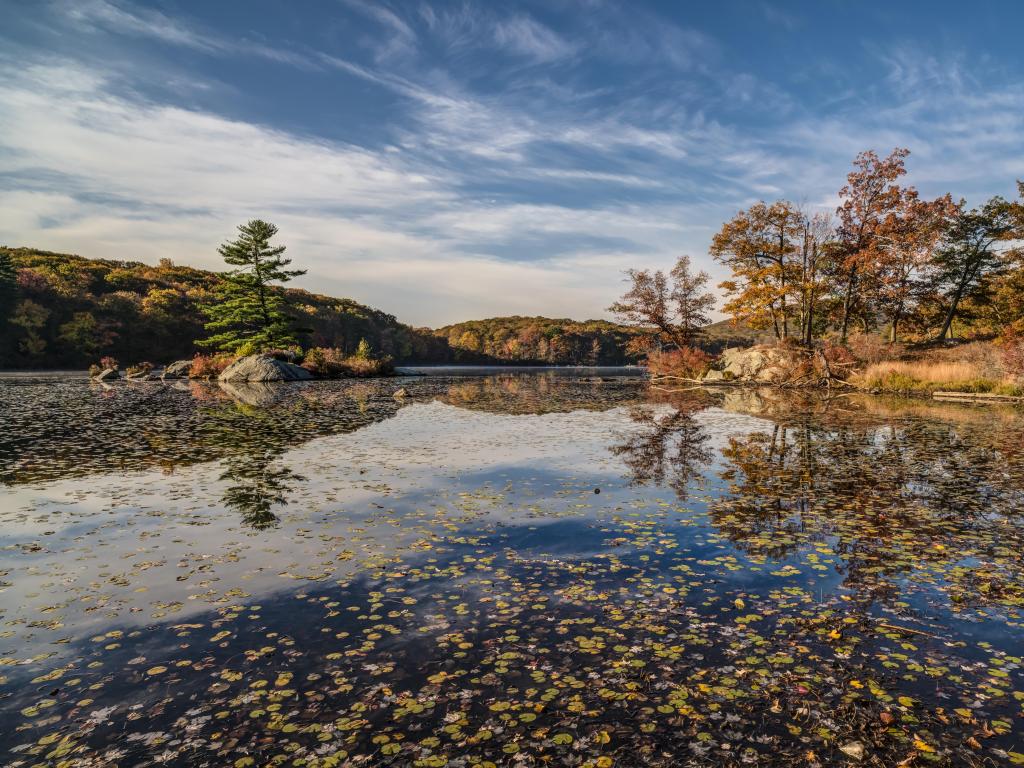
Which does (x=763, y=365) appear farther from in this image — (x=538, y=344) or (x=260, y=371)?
(x=538, y=344)

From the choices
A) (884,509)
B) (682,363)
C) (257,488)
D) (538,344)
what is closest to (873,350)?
(682,363)

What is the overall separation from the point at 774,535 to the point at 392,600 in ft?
19.6

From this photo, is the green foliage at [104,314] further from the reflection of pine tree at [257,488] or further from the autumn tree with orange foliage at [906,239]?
the autumn tree with orange foliage at [906,239]

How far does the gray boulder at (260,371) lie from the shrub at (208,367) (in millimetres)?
3955

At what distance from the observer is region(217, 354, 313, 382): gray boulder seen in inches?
1914

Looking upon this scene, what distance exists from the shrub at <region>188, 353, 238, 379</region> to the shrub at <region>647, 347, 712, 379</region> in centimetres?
4301

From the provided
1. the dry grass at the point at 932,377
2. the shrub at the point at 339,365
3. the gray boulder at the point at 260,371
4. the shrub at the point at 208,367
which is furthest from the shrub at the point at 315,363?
the dry grass at the point at 932,377

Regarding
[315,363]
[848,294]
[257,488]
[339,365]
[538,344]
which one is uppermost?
[848,294]

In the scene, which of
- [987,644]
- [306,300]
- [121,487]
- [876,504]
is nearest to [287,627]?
[987,644]

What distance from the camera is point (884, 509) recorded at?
384 inches

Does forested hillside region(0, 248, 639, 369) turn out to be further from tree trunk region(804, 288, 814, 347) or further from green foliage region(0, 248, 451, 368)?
tree trunk region(804, 288, 814, 347)

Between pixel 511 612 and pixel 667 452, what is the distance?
10744mm

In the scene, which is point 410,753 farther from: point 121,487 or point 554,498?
point 121,487

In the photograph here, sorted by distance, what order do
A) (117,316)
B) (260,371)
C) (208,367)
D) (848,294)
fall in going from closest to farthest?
(848,294) → (260,371) → (208,367) → (117,316)
